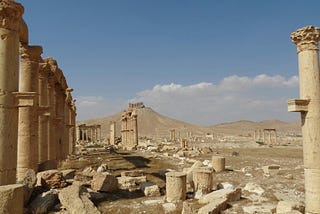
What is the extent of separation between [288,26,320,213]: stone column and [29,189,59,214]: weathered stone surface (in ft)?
23.6

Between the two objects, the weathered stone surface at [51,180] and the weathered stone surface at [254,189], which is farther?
the weathered stone surface at [254,189]

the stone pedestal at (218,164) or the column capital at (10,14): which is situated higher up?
the column capital at (10,14)

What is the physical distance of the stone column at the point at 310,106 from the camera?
732 cm

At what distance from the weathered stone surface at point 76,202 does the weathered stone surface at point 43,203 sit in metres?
0.47

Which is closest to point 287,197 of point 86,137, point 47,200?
point 47,200

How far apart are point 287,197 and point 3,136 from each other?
932 centimetres

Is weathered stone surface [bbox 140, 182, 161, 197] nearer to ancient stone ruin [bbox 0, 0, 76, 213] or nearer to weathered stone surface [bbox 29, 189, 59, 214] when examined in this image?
weathered stone surface [bbox 29, 189, 59, 214]

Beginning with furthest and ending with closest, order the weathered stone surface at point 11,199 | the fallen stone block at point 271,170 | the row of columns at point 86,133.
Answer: the row of columns at point 86,133
the fallen stone block at point 271,170
the weathered stone surface at point 11,199

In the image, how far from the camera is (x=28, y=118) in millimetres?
11188

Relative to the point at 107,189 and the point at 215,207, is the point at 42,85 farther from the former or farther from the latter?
the point at 215,207

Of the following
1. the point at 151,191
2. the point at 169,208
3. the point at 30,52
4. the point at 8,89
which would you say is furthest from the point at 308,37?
the point at 30,52

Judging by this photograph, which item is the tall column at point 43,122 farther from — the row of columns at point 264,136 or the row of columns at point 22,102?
the row of columns at point 264,136

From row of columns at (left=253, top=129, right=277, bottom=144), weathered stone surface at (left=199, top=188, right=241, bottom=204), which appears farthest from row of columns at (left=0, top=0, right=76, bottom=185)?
row of columns at (left=253, top=129, right=277, bottom=144)

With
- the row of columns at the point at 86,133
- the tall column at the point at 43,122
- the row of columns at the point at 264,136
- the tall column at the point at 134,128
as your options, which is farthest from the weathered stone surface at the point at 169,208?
the row of columns at the point at 86,133
